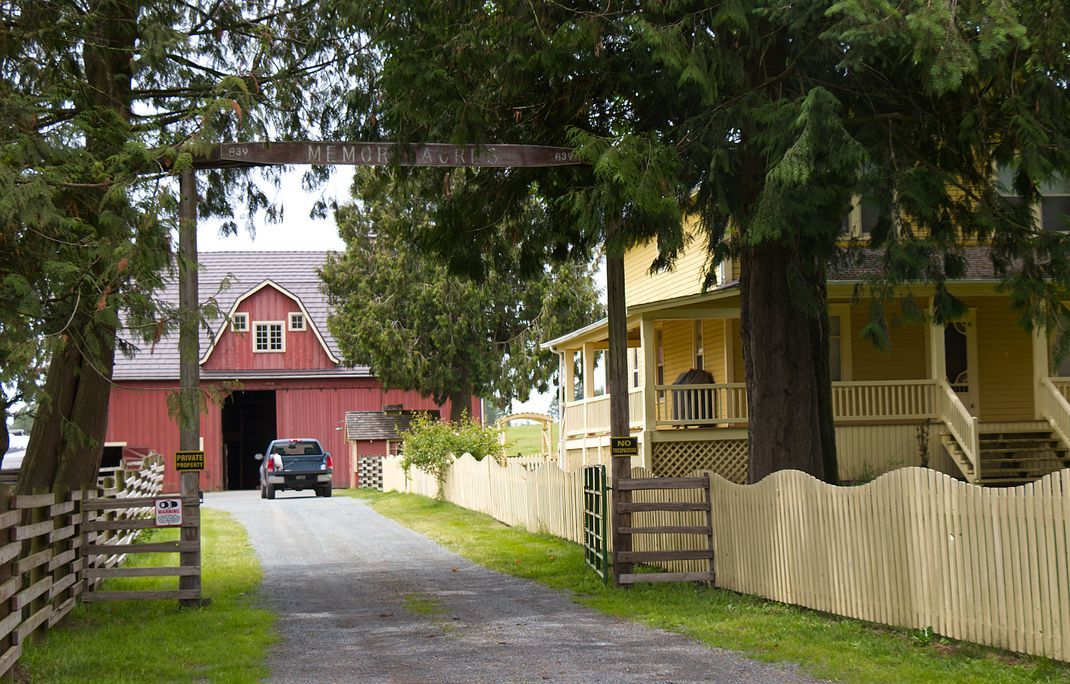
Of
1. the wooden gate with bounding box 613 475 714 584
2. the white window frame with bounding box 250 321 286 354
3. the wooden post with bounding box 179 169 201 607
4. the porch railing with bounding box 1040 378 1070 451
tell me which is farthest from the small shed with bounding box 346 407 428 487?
the wooden post with bounding box 179 169 201 607

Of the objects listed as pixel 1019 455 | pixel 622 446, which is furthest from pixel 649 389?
pixel 622 446

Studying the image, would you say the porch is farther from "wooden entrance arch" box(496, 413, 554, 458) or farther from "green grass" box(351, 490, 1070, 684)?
"wooden entrance arch" box(496, 413, 554, 458)

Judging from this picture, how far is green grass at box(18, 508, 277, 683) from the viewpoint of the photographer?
978cm

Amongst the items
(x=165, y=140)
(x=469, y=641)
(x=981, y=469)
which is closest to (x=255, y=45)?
(x=165, y=140)

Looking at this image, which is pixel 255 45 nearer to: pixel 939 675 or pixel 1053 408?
pixel 939 675

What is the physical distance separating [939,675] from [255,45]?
11162 millimetres

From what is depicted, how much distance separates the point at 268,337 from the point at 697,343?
84.3 ft

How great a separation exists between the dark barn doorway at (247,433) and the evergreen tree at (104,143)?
1541 inches

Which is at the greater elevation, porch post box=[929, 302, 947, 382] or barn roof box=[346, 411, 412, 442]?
Result: porch post box=[929, 302, 947, 382]

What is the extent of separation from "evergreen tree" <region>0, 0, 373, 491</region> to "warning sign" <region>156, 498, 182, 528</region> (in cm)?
116

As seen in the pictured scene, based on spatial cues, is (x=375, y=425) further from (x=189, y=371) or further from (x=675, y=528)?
(x=189, y=371)

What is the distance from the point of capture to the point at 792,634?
11000mm

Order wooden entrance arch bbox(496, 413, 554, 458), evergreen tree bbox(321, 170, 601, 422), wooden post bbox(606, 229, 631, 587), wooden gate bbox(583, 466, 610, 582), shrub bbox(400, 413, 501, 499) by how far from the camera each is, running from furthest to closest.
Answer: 1. evergreen tree bbox(321, 170, 601, 422)
2. wooden entrance arch bbox(496, 413, 554, 458)
3. shrub bbox(400, 413, 501, 499)
4. wooden gate bbox(583, 466, 610, 582)
5. wooden post bbox(606, 229, 631, 587)

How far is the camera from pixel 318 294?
172 ft
